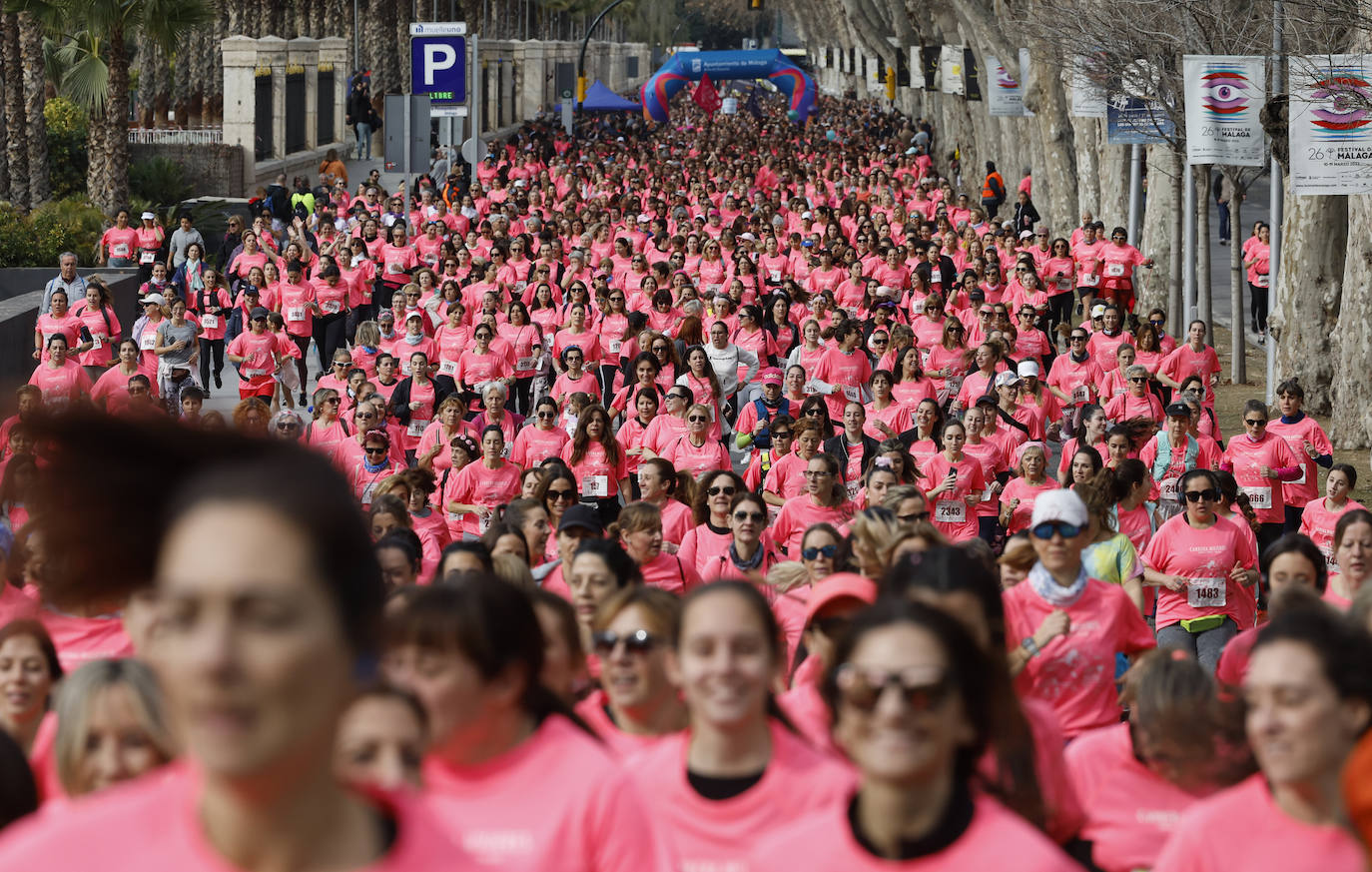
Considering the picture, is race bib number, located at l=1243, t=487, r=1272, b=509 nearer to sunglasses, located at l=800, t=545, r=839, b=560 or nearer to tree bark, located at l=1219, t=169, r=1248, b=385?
sunglasses, located at l=800, t=545, r=839, b=560

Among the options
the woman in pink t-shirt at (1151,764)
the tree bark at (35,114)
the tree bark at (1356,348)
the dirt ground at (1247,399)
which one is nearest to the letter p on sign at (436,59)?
the tree bark at (35,114)

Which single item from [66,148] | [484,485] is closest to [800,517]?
[484,485]

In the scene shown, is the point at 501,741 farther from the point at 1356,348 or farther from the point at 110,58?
the point at 110,58

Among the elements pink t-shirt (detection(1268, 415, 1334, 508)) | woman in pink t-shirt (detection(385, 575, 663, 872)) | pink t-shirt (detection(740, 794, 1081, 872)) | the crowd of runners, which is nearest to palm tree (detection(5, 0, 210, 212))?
the crowd of runners

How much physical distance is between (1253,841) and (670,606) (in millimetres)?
1726

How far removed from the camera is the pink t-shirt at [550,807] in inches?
122

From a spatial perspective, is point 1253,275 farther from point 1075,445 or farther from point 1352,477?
point 1352,477

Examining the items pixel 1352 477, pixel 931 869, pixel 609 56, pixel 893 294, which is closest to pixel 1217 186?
pixel 893 294

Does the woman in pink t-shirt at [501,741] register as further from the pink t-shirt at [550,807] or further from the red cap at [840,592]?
the red cap at [840,592]

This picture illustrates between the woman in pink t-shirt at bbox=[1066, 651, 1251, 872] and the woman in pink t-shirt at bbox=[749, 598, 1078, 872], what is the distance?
176 cm

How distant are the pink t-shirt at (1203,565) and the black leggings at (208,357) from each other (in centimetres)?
1284

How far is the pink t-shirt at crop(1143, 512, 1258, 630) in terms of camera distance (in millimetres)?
9414

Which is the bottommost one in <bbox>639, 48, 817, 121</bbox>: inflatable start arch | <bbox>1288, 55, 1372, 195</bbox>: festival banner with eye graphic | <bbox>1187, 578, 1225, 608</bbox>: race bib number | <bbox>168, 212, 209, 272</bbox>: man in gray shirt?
<bbox>1187, 578, 1225, 608</bbox>: race bib number

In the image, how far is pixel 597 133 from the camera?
200 ft
